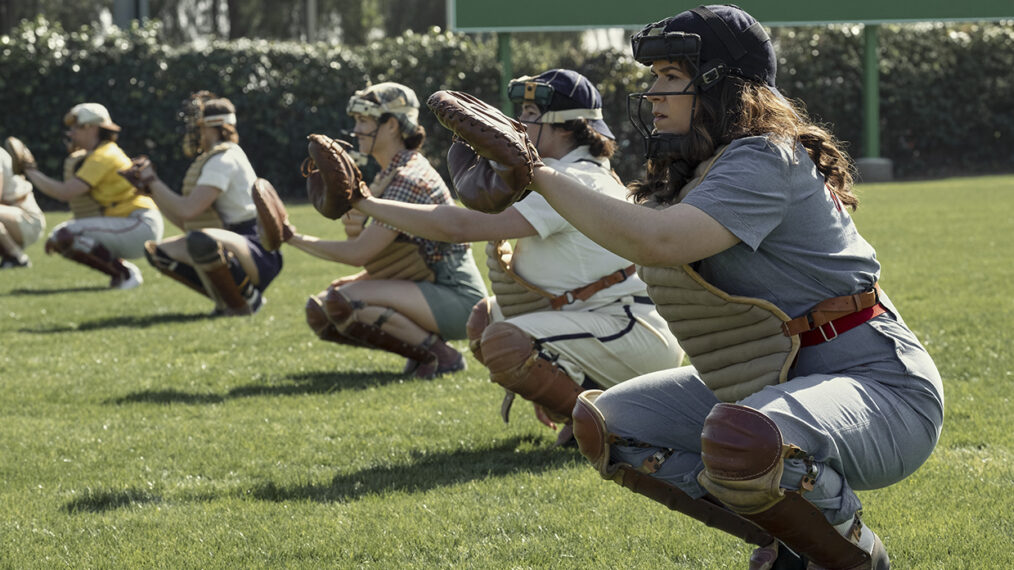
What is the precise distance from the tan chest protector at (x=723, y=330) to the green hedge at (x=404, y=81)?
20.3 meters

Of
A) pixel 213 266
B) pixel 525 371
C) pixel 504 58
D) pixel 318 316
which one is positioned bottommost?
pixel 213 266

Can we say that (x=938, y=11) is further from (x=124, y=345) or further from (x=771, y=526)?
(x=771, y=526)

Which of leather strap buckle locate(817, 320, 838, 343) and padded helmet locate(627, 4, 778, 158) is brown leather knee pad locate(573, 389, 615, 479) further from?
padded helmet locate(627, 4, 778, 158)

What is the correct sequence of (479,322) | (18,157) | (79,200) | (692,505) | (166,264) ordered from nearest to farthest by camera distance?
(692,505) < (479,322) < (166,264) < (79,200) < (18,157)

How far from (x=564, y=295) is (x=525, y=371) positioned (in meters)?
0.47

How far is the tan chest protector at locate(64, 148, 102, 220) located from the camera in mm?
11867

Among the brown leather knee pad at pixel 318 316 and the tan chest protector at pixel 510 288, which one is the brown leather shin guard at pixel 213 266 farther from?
the tan chest protector at pixel 510 288

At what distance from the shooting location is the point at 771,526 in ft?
10.5

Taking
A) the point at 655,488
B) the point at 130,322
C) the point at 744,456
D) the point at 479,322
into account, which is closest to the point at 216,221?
the point at 130,322

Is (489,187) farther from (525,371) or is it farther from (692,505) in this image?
(525,371)

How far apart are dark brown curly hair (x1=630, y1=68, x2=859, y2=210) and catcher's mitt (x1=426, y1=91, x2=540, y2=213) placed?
0.48 m

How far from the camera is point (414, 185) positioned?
6.92m

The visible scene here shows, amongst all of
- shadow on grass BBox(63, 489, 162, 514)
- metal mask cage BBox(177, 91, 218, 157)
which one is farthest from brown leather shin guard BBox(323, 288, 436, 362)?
metal mask cage BBox(177, 91, 218, 157)

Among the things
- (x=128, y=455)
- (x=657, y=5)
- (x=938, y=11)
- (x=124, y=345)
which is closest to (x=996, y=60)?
(x=938, y=11)
